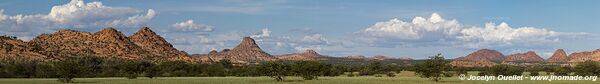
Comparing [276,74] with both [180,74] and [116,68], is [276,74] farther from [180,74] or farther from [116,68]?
[116,68]

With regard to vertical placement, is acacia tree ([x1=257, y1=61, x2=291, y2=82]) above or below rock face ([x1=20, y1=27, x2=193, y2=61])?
below

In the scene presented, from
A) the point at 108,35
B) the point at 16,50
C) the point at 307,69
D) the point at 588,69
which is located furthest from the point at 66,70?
the point at 108,35

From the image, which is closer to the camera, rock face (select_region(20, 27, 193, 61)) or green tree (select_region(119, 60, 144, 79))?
green tree (select_region(119, 60, 144, 79))

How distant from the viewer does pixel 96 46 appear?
177000 mm

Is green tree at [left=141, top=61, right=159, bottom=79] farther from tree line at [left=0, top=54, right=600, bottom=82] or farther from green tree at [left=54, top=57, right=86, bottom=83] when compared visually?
green tree at [left=54, top=57, right=86, bottom=83]

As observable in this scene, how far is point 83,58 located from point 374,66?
63762 mm

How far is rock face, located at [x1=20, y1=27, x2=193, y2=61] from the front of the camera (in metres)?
165

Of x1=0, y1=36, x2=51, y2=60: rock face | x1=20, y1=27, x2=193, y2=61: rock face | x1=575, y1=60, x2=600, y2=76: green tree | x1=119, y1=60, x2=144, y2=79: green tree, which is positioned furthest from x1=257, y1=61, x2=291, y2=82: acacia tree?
x1=20, y1=27, x2=193, y2=61: rock face

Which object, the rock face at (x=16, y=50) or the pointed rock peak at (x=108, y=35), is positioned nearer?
the rock face at (x=16, y=50)

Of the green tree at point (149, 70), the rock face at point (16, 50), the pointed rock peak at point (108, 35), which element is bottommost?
the green tree at point (149, 70)

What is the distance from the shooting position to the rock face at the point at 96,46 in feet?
542

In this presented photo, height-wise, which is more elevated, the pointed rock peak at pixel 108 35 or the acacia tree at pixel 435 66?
the pointed rock peak at pixel 108 35

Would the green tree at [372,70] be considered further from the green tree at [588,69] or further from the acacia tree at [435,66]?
the acacia tree at [435,66]

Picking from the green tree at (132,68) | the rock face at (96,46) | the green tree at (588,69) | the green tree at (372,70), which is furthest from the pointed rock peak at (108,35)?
the green tree at (588,69)
